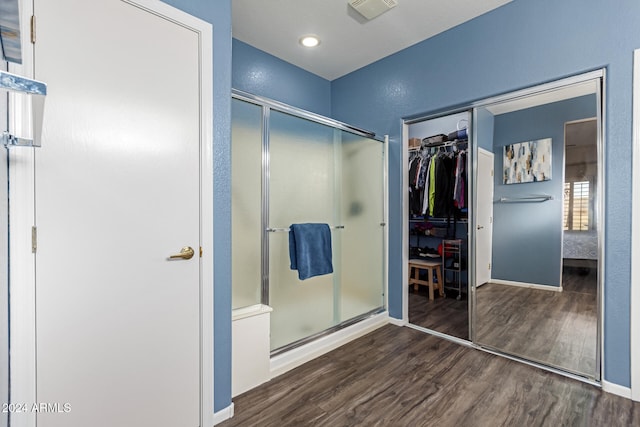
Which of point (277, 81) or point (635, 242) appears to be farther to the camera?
point (277, 81)

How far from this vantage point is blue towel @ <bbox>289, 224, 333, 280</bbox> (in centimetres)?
228

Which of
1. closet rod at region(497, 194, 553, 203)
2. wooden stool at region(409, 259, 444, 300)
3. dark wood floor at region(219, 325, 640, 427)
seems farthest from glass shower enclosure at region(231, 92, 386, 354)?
closet rod at region(497, 194, 553, 203)

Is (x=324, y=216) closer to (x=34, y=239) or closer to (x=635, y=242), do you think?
(x=34, y=239)

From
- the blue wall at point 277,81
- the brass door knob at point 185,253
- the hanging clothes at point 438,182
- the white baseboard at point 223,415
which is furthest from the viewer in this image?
the hanging clothes at point 438,182

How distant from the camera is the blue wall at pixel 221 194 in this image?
1662 millimetres

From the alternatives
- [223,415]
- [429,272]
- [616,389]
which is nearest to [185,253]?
[223,415]

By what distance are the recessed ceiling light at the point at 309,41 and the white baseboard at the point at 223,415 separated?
3.02m

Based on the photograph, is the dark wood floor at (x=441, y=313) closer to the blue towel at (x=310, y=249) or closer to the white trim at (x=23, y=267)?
the blue towel at (x=310, y=249)

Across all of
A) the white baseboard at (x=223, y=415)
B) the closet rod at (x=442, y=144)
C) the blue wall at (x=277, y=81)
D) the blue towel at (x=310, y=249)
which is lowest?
the white baseboard at (x=223, y=415)

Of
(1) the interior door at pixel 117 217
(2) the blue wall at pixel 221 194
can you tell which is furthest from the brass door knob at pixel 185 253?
(2) the blue wall at pixel 221 194

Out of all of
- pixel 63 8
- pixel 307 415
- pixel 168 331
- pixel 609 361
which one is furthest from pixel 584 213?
pixel 63 8

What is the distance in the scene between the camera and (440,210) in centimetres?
366

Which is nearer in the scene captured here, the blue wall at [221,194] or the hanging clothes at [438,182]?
the blue wall at [221,194]

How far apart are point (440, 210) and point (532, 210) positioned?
1.30m
